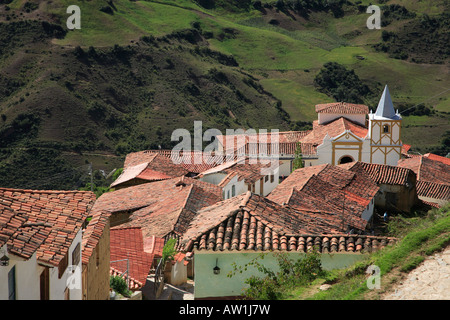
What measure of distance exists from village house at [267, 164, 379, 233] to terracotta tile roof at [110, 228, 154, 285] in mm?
4697

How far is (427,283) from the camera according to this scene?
10852 millimetres

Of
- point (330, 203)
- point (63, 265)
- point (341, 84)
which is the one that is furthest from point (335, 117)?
point (341, 84)

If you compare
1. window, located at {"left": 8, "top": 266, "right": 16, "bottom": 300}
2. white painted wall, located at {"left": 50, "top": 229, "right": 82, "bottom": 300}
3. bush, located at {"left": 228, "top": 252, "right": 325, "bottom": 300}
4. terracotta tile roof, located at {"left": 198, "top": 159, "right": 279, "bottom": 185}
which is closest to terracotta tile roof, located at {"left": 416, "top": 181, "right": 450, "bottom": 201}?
terracotta tile roof, located at {"left": 198, "top": 159, "right": 279, "bottom": 185}

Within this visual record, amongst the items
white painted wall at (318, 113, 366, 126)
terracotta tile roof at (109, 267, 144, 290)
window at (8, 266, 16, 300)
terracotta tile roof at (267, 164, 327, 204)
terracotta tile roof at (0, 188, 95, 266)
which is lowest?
terracotta tile roof at (109, 267, 144, 290)

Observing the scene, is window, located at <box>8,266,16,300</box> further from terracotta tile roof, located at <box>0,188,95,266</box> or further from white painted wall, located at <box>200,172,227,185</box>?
white painted wall, located at <box>200,172,227,185</box>

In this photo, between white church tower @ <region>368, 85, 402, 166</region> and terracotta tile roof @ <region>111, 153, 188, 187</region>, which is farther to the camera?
Answer: white church tower @ <region>368, 85, 402, 166</region>

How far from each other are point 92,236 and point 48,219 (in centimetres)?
223

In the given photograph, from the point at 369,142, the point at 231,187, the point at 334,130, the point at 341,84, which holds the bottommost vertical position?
the point at 231,187

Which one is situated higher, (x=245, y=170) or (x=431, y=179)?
(x=245, y=170)

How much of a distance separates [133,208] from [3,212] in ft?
61.0

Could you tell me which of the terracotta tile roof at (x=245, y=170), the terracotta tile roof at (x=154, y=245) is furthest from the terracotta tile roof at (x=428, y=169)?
the terracotta tile roof at (x=154, y=245)

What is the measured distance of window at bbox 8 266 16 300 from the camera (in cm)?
895

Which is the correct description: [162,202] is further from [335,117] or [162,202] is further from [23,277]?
[335,117]
